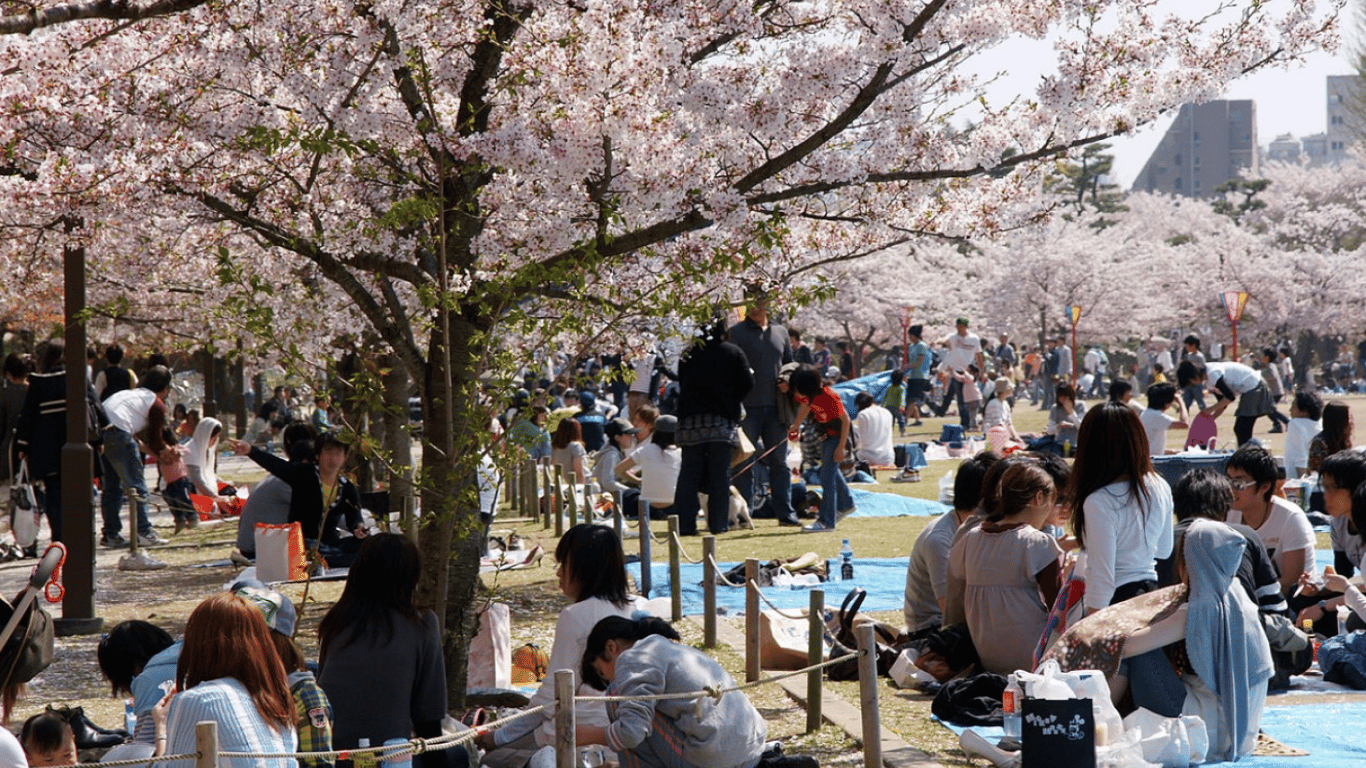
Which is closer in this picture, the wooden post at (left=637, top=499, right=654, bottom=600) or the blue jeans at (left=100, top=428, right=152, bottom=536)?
the wooden post at (left=637, top=499, right=654, bottom=600)

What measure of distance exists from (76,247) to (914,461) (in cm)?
1166

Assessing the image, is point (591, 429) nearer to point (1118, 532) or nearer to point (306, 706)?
point (1118, 532)

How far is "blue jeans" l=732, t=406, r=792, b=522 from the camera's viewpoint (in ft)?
41.8

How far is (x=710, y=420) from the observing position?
39.1 feet

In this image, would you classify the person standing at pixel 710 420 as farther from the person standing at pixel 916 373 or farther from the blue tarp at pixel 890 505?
the person standing at pixel 916 373

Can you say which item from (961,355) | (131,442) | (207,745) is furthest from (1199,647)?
(961,355)

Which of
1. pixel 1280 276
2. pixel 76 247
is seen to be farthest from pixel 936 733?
pixel 1280 276

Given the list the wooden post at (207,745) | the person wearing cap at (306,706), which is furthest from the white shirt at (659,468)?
the wooden post at (207,745)

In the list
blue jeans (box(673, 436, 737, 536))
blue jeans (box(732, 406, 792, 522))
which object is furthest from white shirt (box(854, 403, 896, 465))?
blue jeans (box(673, 436, 737, 536))

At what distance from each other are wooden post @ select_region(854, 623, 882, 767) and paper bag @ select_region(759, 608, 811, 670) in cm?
186

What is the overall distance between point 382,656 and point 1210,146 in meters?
119

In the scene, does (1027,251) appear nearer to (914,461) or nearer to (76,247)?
(914,461)

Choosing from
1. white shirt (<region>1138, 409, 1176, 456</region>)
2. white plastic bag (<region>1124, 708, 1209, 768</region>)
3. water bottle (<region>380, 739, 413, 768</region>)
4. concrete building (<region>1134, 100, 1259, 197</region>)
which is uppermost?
concrete building (<region>1134, 100, 1259, 197</region>)

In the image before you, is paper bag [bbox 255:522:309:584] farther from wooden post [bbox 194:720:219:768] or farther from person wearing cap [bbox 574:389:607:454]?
person wearing cap [bbox 574:389:607:454]
